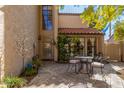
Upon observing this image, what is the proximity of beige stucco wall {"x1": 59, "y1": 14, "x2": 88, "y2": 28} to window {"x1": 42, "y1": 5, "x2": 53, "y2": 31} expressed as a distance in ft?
5.60

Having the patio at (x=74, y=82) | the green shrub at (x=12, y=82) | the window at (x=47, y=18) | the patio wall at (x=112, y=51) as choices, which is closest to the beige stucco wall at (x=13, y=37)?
the green shrub at (x=12, y=82)

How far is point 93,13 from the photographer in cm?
872

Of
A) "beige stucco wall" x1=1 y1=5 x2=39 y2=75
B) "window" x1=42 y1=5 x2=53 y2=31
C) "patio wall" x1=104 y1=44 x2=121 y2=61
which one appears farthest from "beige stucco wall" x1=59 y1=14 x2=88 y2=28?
"beige stucco wall" x1=1 y1=5 x2=39 y2=75

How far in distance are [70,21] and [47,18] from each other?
91.3 inches

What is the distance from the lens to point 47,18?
16.0 m

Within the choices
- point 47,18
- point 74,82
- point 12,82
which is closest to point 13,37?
point 12,82

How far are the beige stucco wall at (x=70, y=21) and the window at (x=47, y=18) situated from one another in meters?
1.71

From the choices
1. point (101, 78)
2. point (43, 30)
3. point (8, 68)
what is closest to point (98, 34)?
point (43, 30)

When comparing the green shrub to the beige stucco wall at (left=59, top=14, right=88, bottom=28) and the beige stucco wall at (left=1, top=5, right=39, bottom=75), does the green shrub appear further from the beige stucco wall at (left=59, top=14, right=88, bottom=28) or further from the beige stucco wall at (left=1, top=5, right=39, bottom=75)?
the beige stucco wall at (left=59, top=14, right=88, bottom=28)

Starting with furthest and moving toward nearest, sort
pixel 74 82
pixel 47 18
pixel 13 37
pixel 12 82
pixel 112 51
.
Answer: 1. pixel 112 51
2. pixel 47 18
3. pixel 13 37
4. pixel 74 82
5. pixel 12 82

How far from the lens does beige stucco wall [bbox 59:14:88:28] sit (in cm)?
1727

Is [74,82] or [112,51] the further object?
[112,51]

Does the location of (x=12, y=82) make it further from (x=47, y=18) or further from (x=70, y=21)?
(x=70, y=21)

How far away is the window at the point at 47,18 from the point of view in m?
15.9
